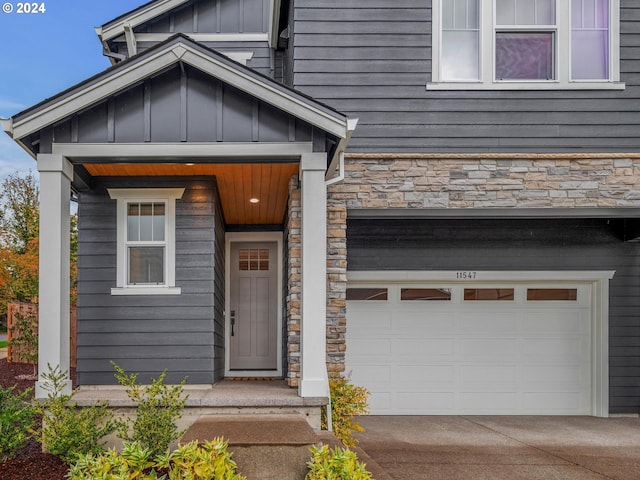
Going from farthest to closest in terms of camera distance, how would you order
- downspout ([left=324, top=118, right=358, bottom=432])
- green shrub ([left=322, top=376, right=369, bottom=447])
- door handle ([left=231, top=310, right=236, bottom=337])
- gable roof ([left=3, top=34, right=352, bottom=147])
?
door handle ([left=231, top=310, right=236, bottom=337]), green shrub ([left=322, top=376, right=369, bottom=447]), downspout ([left=324, top=118, right=358, bottom=432]), gable roof ([left=3, top=34, right=352, bottom=147])

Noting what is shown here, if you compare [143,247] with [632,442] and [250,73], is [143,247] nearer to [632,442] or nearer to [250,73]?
[250,73]

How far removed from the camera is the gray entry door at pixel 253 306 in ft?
29.0

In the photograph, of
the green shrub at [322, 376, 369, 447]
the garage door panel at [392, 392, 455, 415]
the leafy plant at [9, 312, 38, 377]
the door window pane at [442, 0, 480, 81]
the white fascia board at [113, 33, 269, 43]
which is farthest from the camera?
the leafy plant at [9, 312, 38, 377]

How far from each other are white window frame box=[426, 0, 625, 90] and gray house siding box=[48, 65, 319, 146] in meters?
2.62

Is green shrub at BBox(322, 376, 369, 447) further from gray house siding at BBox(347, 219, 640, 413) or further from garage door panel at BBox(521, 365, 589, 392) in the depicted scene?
garage door panel at BBox(521, 365, 589, 392)

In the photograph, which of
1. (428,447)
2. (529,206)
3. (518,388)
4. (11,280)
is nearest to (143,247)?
(428,447)

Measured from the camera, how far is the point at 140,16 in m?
8.71

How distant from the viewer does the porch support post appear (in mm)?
5465

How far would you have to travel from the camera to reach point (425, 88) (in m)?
7.04

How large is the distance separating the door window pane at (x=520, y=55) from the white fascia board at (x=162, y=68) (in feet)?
9.58

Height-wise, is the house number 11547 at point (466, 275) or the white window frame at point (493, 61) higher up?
the white window frame at point (493, 61)

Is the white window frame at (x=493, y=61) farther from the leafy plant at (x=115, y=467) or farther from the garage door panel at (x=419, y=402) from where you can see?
the leafy plant at (x=115, y=467)

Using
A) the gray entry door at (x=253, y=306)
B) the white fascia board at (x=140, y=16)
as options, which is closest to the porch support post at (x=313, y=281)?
the gray entry door at (x=253, y=306)

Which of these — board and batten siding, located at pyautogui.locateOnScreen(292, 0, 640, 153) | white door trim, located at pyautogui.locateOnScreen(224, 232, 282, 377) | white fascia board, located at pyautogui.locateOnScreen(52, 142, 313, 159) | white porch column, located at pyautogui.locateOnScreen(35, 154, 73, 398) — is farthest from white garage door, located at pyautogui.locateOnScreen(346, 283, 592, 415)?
white porch column, located at pyautogui.locateOnScreen(35, 154, 73, 398)
